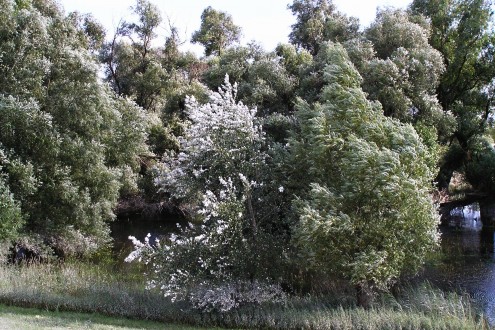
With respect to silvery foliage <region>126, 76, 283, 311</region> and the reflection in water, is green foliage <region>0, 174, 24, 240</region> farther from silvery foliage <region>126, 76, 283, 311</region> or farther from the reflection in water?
the reflection in water

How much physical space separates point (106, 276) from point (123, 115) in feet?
29.1

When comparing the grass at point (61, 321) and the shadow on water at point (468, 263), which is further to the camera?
the shadow on water at point (468, 263)

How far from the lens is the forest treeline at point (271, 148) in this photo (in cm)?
1348

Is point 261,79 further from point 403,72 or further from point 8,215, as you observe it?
point 8,215

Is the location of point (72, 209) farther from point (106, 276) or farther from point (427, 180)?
point (427, 180)

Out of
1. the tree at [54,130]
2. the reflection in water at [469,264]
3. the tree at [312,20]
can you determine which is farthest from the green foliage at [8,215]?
the tree at [312,20]

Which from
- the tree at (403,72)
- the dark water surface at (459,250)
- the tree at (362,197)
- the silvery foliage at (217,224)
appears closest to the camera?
the tree at (362,197)

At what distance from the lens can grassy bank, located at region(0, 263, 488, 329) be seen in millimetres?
12461

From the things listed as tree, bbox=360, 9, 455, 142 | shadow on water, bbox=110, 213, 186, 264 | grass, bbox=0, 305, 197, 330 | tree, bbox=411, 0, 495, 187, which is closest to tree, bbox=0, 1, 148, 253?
shadow on water, bbox=110, 213, 186, 264

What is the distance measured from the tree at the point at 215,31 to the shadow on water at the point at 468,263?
24523 mm

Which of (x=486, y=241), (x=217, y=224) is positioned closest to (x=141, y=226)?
(x=217, y=224)

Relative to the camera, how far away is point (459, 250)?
24000 mm

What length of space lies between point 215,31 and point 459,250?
29311 mm

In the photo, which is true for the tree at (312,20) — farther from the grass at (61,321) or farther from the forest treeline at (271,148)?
the grass at (61,321)
